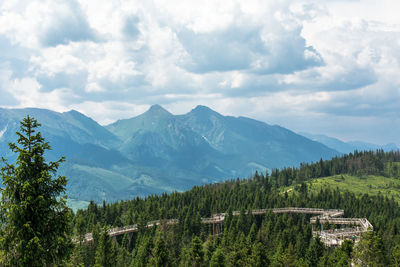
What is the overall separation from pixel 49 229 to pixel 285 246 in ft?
302

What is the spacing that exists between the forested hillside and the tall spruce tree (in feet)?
94.0

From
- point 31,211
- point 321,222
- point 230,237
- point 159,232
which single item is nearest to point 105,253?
point 159,232

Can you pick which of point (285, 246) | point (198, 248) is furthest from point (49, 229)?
point (285, 246)

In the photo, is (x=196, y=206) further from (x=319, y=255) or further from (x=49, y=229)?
(x=49, y=229)

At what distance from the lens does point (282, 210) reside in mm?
161125

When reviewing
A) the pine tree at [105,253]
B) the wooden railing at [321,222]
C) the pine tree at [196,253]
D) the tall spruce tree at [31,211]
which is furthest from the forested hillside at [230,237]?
the tall spruce tree at [31,211]

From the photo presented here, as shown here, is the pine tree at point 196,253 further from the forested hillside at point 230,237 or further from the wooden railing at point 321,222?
the wooden railing at point 321,222

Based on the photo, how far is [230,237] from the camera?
10981 centimetres

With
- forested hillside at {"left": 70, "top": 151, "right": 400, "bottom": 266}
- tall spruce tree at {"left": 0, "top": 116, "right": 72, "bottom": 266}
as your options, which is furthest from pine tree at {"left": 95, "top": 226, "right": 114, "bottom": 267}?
tall spruce tree at {"left": 0, "top": 116, "right": 72, "bottom": 266}

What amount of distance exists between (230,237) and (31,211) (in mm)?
87593

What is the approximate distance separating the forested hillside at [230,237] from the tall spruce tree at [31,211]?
94.0ft

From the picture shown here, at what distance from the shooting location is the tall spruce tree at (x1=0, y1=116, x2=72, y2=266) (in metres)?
28.1

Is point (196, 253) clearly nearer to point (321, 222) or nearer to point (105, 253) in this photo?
point (105, 253)

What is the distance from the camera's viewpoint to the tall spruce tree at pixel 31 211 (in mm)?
28078
